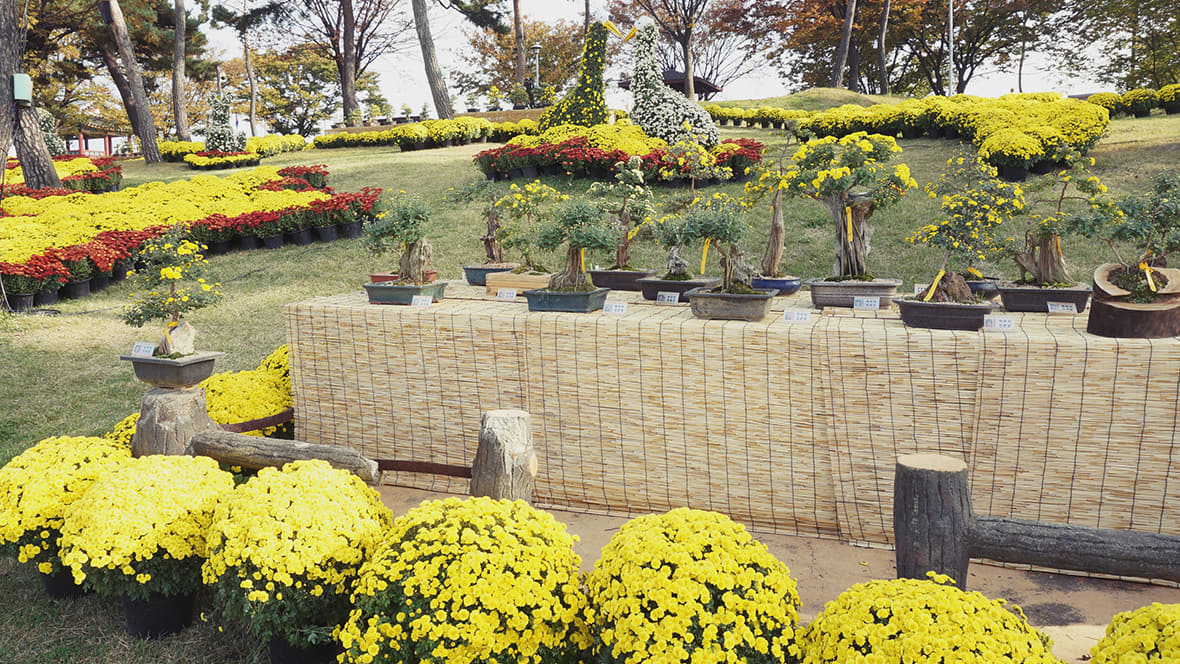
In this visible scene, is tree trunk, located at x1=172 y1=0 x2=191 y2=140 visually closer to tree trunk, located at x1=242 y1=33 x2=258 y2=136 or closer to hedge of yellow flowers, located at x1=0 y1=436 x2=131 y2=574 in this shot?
tree trunk, located at x1=242 y1=33 x2=258 y2=136

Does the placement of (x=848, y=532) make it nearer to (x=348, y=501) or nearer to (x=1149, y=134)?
(x=348, y=501)

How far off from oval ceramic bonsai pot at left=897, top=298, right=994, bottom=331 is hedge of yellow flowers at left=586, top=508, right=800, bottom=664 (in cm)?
125

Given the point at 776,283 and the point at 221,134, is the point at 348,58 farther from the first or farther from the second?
the point at 776,283

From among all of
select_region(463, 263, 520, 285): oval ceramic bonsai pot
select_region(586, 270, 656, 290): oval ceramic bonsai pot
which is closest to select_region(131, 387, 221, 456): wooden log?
select_region(463, 263, 520, 285): oval ceramic bonsai pot

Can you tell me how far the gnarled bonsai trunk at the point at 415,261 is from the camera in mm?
3432

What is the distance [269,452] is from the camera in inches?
107

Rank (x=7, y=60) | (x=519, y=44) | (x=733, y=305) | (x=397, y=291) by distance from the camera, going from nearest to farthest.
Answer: (x=733, y=305) → (x=397, y=291) → (x=7, y=60) → (x=519, y=44)

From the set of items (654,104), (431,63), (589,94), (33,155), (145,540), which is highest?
(431,63)

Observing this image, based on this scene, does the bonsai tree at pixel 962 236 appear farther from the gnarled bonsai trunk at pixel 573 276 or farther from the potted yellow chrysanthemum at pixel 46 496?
the potted yellow chrysanthemum at pixel 46 496

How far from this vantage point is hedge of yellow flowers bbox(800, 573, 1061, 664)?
145cm

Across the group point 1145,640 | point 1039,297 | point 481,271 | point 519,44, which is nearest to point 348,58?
point 519,44

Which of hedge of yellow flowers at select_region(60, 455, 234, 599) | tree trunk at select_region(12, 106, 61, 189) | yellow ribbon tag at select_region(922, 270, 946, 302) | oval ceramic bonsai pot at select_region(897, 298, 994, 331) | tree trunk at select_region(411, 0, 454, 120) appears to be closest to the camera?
hedge of yellow flowers at select_region(60, 455, 234, 599)

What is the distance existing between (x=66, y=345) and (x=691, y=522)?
6152 millimetres

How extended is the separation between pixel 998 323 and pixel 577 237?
1.73 metres
